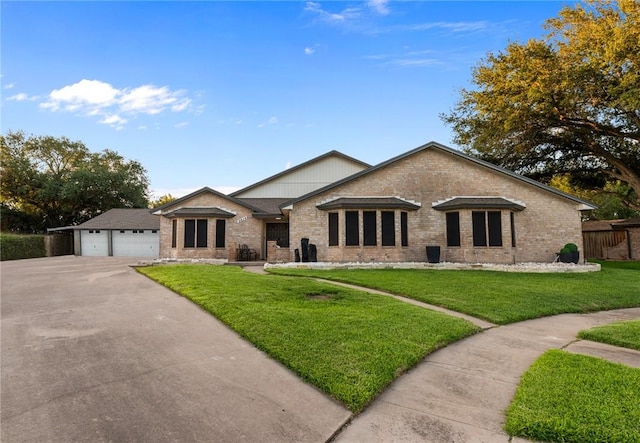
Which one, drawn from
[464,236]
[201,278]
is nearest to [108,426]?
[201,278]

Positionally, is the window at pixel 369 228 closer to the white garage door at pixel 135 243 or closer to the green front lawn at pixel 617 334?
the green front lawn at pixel 617 334

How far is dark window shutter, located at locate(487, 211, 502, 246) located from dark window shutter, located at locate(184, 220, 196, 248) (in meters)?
16.0

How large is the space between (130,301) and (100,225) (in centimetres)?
2344

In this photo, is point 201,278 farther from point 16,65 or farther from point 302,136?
point 302,136

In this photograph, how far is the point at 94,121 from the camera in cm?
1827

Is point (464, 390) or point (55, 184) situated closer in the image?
point (464, 390)

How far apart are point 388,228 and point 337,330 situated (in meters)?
11.5

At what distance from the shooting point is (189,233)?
1947 centimetres

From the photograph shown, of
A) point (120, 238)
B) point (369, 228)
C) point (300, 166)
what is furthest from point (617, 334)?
point (120, 238)

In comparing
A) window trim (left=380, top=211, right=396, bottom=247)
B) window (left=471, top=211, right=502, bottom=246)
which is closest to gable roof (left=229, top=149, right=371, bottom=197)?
window trim (left=380, top=211, right=396, bottom=247)

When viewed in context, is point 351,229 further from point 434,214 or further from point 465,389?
point 465,389

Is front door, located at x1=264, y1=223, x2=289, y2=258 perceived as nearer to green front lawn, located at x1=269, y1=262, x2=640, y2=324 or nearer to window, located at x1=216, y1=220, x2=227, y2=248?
window, located at x1=216, y1=220, x2=227, y2=248

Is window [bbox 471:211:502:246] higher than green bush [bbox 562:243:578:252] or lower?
higher

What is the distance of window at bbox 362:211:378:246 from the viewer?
16.1 metres
